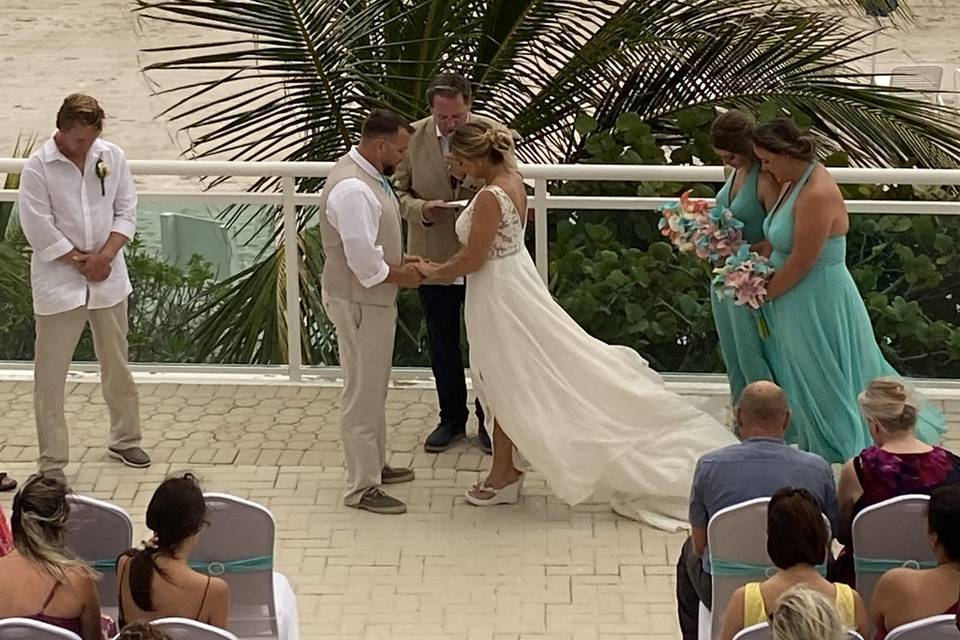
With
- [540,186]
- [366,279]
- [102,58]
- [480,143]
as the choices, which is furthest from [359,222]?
[102,58]

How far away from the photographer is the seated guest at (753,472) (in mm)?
5297

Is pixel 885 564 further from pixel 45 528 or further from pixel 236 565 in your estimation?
pixel 45 528

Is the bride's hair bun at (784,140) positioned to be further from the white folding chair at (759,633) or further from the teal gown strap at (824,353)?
the white folding chair at (759,633)

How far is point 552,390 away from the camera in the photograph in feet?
24.0

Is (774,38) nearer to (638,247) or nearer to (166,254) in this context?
(638,247)

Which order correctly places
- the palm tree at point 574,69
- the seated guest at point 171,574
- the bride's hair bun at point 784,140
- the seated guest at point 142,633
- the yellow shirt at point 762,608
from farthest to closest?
the palm tree at point 574,69 → the bride's hair bun at point 784,140 → the seated guest at point 171,574 → the yellow shirt at point 762,608 → the seated guest at point 142,633

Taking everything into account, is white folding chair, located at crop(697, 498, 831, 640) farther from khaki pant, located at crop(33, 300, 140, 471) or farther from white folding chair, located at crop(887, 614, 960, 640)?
khaki pant, located at crop(33, 300, 140, 471)

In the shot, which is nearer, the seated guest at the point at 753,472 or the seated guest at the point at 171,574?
the seated guest at the point at 171,574

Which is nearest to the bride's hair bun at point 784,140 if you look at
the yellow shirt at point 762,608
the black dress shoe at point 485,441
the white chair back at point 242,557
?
the black dress shoe at point 485,441

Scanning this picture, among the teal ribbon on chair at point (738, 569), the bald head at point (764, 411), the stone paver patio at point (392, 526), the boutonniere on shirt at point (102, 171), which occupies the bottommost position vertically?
the stone paver patio at point (392, 526)

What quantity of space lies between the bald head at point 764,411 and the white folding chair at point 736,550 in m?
0.40

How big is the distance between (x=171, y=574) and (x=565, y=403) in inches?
109

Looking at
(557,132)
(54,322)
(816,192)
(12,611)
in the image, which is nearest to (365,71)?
(557,132)

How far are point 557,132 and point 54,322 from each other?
3.45 meters
